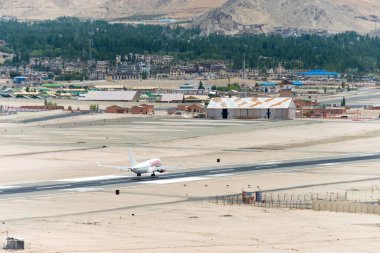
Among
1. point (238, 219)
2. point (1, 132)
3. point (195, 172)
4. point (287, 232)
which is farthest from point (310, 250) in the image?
point (1, 132)

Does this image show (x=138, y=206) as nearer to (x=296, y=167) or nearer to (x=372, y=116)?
(x=296, y=167)

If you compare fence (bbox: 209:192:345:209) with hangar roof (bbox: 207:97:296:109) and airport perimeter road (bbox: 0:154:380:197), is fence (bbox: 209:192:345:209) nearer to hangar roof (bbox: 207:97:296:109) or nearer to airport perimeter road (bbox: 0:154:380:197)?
airport perimeter road (bbox: 0:154:380:197)

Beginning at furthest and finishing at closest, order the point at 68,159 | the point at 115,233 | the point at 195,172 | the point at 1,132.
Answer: the point at 1,132 < the point at 68,159 < the point at 195,172 < the point at 115,233

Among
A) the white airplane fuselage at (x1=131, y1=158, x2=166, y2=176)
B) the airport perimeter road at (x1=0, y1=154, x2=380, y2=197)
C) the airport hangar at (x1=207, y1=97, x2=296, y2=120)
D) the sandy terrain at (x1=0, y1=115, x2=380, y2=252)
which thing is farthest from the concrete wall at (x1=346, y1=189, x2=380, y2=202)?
the airport hangar at (x1=207, y1=97, x2=296, y2=120)

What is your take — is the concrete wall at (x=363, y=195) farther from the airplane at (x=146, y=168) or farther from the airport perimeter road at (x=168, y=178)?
the airplane at (x=146, y=168)

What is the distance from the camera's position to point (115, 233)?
7506 centimetres

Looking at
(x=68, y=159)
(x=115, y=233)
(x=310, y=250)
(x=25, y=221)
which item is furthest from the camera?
(x=68, y=159)

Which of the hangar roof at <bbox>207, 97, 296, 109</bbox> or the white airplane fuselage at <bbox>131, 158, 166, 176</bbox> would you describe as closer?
the white airplane fuselage at <bbox>131, 158, 166, 176</bbox>

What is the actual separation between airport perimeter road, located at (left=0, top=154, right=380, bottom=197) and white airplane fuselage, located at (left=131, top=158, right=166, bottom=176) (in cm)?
56

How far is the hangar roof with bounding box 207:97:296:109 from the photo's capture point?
190750mm

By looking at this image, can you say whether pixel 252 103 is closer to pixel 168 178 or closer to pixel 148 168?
pixel 148 168

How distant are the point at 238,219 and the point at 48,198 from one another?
16.8m

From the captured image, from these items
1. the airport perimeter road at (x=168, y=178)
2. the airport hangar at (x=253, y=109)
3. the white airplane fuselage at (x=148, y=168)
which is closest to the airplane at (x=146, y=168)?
the white airplane fuselage at (x=148, y=168)

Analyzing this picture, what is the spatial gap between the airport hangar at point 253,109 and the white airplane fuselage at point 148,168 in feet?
275
